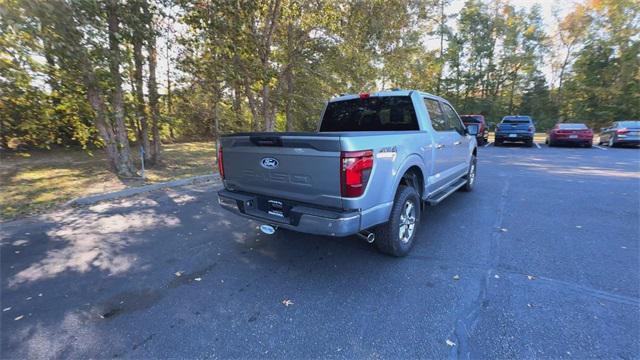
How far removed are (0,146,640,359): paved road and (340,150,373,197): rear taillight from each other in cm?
98

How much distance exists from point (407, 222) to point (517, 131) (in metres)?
16.1

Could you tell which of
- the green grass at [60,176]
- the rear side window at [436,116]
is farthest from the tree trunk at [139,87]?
the rear side window at [436,116]

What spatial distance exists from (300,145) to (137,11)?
611 cm

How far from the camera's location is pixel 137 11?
253 inches

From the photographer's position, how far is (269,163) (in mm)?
3105

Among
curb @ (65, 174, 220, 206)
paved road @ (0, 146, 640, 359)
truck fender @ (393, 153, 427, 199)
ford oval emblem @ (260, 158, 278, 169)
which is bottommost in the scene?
paved road @ (0, 146, 640, 359)

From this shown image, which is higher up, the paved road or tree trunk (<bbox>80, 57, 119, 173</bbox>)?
tree trunk (<bbox>80, 57, 119, 173</bbox>)

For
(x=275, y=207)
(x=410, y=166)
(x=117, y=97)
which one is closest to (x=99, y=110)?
(x=117, y=97)

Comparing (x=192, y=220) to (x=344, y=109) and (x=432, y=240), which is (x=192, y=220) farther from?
(x=432, y=240)

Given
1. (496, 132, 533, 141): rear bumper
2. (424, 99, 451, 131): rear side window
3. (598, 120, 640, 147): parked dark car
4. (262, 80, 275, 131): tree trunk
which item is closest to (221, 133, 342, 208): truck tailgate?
(424, 99, 451, 131): rear side window

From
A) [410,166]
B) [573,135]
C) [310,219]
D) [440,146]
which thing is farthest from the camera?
[573,135]

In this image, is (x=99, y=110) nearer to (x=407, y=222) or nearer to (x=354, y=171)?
(x=354, y=171)

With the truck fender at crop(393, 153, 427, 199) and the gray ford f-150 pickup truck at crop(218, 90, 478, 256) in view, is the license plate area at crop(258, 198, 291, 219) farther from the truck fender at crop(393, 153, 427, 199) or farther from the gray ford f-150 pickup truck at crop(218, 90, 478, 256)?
the truck fender at crop(393, 153, 427, 199)

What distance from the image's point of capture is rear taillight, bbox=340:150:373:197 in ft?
8.60
